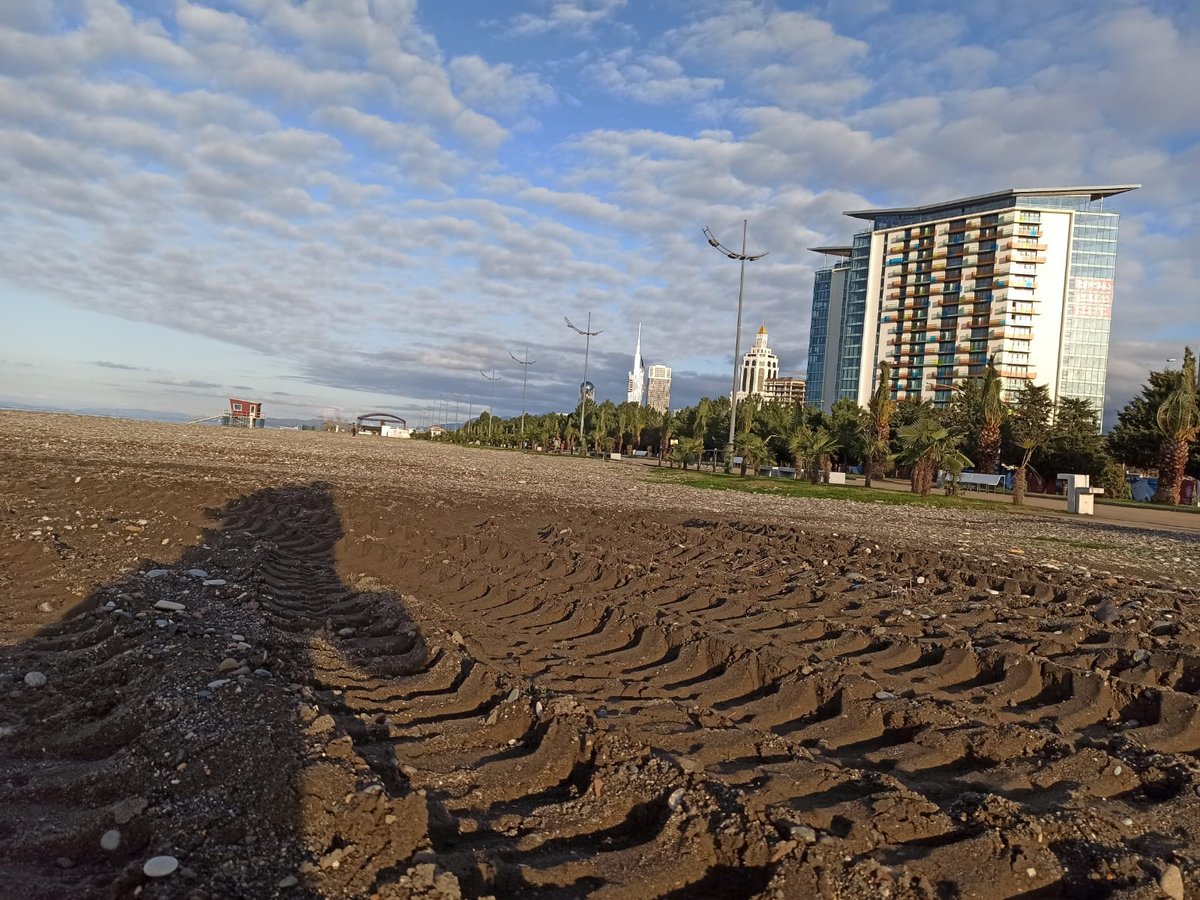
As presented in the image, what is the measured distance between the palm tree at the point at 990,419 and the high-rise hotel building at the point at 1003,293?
72.9 metres

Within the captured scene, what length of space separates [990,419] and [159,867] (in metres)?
54.0

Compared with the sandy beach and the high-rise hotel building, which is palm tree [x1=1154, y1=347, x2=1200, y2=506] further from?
the high-rise hotel building

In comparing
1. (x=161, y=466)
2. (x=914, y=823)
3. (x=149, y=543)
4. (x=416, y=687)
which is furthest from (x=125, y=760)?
(x=161, y=466)

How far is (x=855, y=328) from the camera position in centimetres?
15025

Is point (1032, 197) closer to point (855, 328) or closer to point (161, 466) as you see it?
point (855, 328)

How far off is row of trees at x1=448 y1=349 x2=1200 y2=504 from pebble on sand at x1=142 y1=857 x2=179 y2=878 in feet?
118

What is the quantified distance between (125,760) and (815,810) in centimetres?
350

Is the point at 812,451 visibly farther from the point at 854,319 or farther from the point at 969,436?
the point at 854,319

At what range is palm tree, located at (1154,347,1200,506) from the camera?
144 ft

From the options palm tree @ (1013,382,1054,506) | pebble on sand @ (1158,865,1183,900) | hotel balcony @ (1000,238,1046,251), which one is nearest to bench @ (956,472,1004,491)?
palm tree @ (1013,382,1054,506)

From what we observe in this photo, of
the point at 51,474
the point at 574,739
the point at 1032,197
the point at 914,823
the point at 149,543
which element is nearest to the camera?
the point at 914,823

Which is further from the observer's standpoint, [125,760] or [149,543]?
[149,543]

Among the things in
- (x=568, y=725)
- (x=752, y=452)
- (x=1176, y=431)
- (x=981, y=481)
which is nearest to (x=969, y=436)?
(x=981, y=481)

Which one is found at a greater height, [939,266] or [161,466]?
[939,266]
